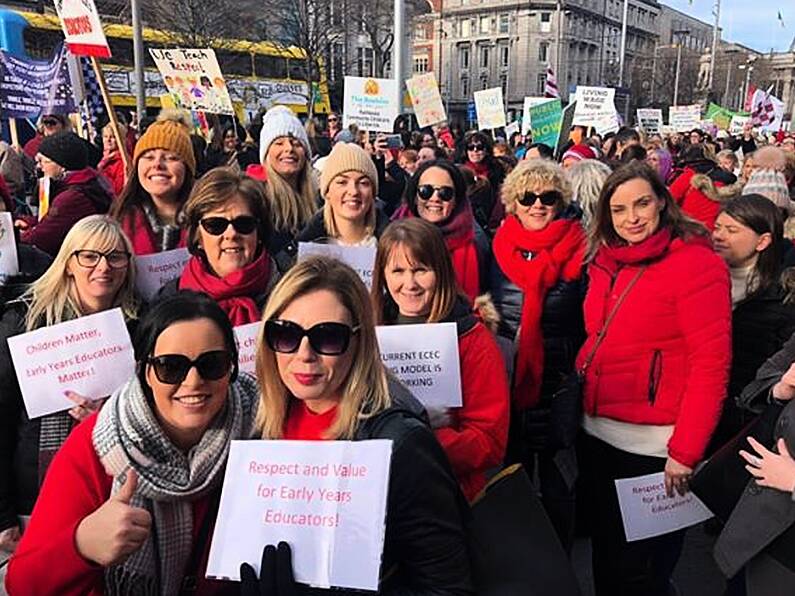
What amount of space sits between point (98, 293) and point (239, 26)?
2930cm

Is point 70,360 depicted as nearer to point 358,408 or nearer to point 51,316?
point 51,316

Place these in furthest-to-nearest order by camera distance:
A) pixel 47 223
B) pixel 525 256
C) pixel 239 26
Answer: pixel 239 26
pixel 47 223
pixel 525 256

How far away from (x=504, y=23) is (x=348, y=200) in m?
93.9

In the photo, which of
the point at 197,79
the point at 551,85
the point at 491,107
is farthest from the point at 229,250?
the point at 551,85

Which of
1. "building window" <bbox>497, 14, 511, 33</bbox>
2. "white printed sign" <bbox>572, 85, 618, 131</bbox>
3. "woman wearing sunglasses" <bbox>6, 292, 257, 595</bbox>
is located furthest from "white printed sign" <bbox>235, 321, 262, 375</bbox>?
"building window" <bbox>497, 14, 511, 33</bbox>

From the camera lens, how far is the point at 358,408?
74.7 inches

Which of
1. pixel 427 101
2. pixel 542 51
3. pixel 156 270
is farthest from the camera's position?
pixel 542 51

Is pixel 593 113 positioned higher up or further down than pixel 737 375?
higher up

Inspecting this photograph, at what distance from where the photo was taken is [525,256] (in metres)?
3.50

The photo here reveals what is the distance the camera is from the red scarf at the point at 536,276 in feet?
11.1

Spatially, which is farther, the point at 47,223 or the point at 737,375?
the point at 47,223

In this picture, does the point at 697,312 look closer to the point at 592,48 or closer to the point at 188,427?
the point at 188,427

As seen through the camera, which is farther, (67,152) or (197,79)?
(197,79)

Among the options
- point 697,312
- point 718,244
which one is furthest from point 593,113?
point 697,312
